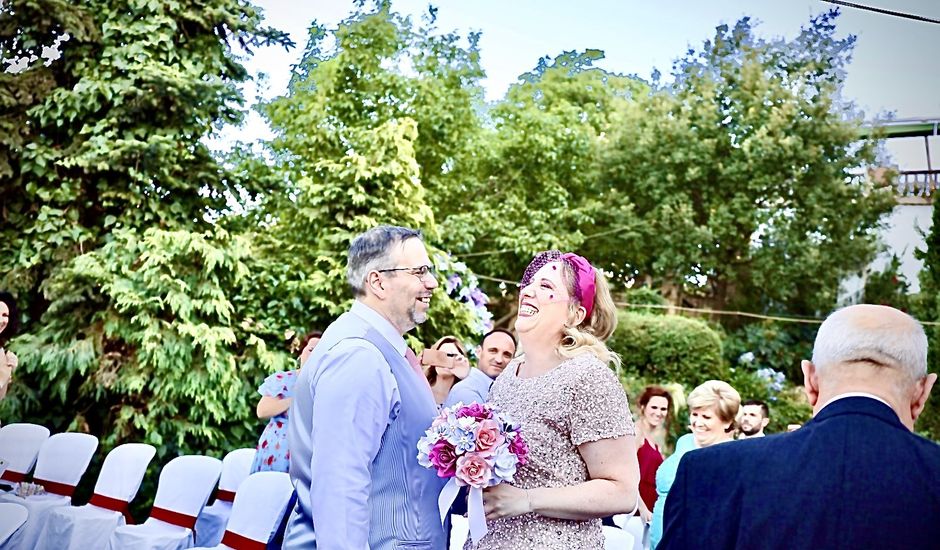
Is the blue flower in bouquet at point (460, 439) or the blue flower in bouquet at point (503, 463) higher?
the blue flower in bouquet at point (460, 439)

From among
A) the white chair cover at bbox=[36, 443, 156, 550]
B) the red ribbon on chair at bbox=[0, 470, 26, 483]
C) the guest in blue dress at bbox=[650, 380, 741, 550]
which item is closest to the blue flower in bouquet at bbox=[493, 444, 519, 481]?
the guest in blue dress at bbox=[650, 380, 741, 550]

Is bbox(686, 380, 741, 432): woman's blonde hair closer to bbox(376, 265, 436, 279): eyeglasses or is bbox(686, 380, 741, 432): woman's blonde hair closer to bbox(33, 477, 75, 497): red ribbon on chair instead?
bbox(376, 265, 436, 279): eyeglasses

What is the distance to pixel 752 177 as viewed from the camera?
1587cm

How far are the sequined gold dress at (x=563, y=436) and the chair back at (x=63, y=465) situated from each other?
11.9ft

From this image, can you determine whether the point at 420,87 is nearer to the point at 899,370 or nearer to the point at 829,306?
the point at 829,306

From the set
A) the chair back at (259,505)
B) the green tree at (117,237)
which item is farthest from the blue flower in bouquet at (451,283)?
the chair back at (259,505)

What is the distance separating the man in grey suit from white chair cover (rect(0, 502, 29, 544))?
2.56 m

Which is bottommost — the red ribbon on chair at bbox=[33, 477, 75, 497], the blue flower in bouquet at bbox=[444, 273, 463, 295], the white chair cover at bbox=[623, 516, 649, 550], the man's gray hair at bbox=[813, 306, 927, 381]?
the white chair cover at bbox=[623, 516, 649, 550]

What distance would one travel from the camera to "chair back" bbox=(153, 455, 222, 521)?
4656 mm

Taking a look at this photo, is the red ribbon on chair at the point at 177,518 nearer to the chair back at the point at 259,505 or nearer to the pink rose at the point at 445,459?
the chair back at the point at 259,505

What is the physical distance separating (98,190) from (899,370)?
778 centimetres

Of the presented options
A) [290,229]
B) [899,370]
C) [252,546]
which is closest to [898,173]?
[290,229]

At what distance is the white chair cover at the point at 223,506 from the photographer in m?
4.93

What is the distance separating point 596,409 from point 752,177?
574 inches
